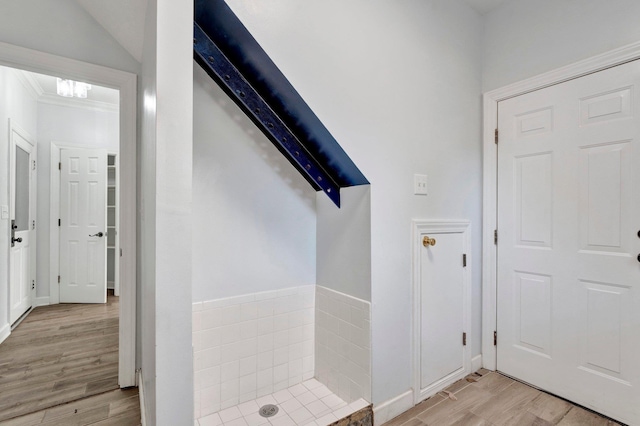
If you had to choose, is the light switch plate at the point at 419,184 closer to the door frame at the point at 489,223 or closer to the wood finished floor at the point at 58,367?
the door frame at the point at 489,223

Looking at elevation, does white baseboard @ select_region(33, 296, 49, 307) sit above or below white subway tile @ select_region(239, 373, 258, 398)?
below

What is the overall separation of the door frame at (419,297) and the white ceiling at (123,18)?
186 centimetres

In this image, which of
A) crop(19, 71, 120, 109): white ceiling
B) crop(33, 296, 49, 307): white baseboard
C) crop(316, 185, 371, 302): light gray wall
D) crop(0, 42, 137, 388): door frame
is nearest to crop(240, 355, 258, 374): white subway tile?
crop(316, 185, 371, 302): light gray wall

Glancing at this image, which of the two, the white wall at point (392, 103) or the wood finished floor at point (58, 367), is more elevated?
the white wall at point (392, 103)

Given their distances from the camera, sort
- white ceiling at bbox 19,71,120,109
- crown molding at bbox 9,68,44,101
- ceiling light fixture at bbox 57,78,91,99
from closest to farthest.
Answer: ceiling light fixture at bbox 57,78,91,99 → crown molding at bbox 9,68,44,101 → white ceiling at bbox 19,71,120,109

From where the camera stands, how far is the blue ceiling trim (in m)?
1.33

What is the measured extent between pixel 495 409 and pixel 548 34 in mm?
2367

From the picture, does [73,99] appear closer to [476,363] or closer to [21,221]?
[21,221]

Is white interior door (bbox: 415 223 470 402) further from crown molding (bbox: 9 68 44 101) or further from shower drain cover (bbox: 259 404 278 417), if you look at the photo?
crown molding (bbox: 9 68 44 101)

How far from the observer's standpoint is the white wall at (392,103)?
1457 millimetres

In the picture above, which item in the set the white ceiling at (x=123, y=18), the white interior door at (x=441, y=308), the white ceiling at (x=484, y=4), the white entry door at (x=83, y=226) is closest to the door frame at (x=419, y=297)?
the white interior door at (x=441, y=308)

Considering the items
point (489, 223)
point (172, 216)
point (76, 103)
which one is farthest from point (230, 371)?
point (76, 103)

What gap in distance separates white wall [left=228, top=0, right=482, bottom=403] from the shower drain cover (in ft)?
1.80

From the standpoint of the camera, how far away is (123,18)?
169cm
